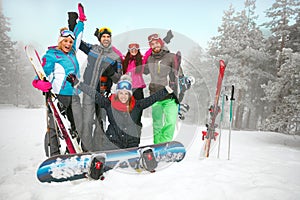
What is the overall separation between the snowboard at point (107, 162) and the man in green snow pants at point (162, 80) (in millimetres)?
336

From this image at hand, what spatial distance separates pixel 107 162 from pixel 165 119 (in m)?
1.35

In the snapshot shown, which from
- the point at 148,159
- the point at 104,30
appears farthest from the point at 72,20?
the point at 148,159

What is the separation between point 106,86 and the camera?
3.71 m

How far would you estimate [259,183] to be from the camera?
2.85m

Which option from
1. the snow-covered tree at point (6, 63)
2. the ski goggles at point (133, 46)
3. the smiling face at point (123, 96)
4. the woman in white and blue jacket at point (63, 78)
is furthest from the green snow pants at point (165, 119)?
the snow-covered tree at point (6, 63)

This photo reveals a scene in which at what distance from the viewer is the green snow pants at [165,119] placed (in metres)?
3.59

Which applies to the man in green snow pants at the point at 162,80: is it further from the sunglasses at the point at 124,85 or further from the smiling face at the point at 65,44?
the smiling face at the point at 65,44

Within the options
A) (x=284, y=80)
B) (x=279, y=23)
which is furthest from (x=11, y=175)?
(x=279, y=23)

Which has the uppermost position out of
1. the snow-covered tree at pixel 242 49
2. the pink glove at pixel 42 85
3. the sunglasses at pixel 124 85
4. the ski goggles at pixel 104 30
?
the snow-covered tree at pixel 242 49

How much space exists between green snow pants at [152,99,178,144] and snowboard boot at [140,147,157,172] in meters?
0.59

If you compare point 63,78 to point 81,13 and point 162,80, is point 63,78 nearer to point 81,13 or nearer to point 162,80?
point 81,13

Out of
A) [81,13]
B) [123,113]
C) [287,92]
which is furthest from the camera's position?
[287,92]

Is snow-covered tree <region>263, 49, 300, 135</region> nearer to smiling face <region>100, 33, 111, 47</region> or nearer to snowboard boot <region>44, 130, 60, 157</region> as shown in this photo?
smiling face <region>100, 33, 111, 47</region>

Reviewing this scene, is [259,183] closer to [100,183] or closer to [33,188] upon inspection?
[100,183]
